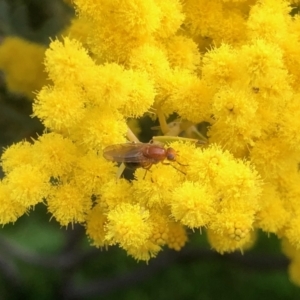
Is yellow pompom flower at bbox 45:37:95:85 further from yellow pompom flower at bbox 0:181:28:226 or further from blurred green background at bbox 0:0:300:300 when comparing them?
blurred green background at bbox 0:0:300:300

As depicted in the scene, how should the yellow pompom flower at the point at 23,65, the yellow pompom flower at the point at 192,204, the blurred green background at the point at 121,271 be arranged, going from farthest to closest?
the blurred green background at the point at 121,271 < the yellow pompom flower at the point at 23,65 < the yellow pompom flower at the point at 192,204

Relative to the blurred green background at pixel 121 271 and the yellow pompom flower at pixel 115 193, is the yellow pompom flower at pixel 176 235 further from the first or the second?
the blurred green background at pixel 121 271

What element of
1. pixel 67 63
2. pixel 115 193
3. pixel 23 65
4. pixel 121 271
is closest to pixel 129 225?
pixel 115 193

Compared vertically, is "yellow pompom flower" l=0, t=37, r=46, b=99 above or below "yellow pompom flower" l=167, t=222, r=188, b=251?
above

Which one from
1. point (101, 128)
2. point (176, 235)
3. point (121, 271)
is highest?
point (101, 128)

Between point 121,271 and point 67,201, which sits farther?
point 121,271

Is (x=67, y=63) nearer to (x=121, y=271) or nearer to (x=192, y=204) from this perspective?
(x=192, y=204)

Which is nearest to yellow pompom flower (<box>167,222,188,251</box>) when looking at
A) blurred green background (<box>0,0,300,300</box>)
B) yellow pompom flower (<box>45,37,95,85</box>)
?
yellow pompom flower (<box>45,37,95,85</box>)

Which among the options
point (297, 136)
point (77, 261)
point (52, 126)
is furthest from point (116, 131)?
point (77, 261)

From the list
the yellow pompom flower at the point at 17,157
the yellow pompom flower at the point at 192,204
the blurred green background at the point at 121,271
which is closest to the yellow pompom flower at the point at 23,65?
the yellow pompom flower at the point at 17,157

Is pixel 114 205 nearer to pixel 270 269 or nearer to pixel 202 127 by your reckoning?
pixel 202 127
